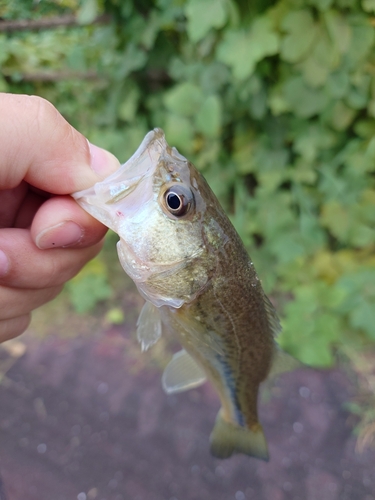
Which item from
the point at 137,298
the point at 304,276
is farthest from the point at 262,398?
the point at 137,298

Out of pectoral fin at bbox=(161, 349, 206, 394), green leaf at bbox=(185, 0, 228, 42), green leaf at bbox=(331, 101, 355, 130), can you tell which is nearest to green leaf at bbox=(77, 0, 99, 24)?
green leaf at bbox=(185, 0, 228, 42)

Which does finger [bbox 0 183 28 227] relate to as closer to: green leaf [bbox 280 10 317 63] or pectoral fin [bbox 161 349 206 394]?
pectoral fin [bbox 161 349 206 394]

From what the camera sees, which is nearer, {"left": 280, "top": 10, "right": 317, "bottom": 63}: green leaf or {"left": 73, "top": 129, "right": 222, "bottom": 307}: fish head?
{"left": 73, "top": 129, "right": 222, "bottom": 307}: fish head

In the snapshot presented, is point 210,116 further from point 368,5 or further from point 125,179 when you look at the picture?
point 125,179

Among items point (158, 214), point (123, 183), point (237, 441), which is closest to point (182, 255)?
point (158, 214)

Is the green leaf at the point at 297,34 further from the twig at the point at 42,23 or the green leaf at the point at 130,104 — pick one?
the twig at the point at 42,23

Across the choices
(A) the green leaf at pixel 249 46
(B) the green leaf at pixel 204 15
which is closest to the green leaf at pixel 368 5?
(A) the green leaf at pixel 249 46
